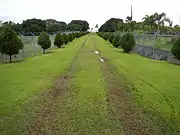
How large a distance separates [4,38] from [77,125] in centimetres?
1379

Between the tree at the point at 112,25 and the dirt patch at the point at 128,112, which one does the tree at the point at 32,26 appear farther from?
the dirt patch at the point at 128,112

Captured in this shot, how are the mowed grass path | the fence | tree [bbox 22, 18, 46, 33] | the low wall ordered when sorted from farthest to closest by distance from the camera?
tree [bbox 22, 18, 46, 33], the fence, the low wall, the mowed grass path

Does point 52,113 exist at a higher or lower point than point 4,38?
lower

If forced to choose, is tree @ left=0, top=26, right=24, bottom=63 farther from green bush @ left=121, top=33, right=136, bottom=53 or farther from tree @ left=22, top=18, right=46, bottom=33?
tree @ left=22, top=18, right=46, bottom=33

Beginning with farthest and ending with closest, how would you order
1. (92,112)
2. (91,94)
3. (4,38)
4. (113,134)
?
(4,38) < (91,94) < (92,112) < (113,134)

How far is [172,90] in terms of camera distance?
9.48 metres

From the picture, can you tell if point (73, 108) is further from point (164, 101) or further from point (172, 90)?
point (172, 90)

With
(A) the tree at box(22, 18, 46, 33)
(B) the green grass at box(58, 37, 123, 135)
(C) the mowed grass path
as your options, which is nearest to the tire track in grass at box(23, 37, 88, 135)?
(C) the mowed grass path

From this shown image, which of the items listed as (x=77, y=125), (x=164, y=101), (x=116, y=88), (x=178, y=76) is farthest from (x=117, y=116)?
(x=178, y=76)

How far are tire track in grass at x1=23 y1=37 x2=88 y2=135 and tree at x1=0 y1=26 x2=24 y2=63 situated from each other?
8.60 metres

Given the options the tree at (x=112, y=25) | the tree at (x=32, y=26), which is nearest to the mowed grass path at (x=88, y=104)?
the tree at (x=32, y=26)

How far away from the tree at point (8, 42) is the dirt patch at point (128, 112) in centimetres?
966

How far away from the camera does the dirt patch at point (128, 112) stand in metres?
5.70

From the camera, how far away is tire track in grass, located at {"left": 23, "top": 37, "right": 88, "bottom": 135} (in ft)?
18.7
